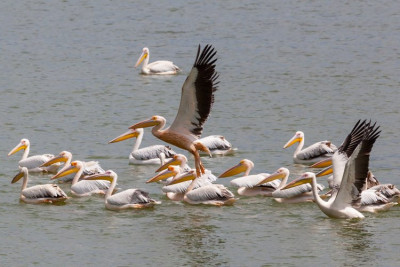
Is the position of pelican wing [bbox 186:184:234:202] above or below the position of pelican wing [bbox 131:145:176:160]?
above

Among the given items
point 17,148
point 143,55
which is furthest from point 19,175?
point 143,55

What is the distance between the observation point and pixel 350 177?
11.7 m

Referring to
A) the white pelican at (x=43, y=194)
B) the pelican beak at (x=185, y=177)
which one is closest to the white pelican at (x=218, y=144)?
the pelican beak at (x=185, y=177)

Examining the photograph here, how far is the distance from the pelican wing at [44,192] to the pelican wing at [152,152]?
222 centimetres

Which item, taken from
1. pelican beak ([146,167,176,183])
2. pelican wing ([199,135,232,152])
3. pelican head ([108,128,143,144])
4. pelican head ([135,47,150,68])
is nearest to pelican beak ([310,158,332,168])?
pelican wing ([199,135,232,152])

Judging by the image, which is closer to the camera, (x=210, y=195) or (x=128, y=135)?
(x=210, y=195)

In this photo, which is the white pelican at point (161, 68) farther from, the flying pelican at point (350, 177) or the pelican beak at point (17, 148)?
the flying pelican at point (350, 177)

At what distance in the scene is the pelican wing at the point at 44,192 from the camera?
12.5 meters

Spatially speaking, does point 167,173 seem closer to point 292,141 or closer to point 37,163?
point 37,163

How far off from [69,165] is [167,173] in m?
1.18

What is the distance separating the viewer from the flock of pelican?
38.9 ft

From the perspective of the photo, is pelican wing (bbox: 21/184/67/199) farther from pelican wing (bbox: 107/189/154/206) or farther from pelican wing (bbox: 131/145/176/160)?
pelican wing (bbox: 131/145/176/160)

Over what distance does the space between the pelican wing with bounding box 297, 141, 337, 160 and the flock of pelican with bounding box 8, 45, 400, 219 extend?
0.04 ft

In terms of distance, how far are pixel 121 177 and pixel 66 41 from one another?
11328mm
